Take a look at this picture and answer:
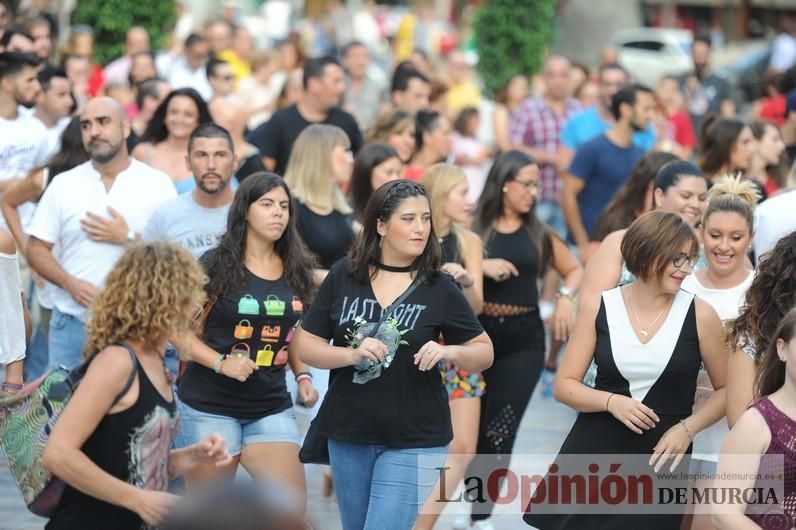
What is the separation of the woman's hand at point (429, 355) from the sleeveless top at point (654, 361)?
639 mm

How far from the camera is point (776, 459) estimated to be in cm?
436

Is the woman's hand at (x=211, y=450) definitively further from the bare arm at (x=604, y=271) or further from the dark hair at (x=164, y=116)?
the dark hair at (x=164, y=116)

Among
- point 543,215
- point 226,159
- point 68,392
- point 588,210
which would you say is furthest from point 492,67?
point 68,392

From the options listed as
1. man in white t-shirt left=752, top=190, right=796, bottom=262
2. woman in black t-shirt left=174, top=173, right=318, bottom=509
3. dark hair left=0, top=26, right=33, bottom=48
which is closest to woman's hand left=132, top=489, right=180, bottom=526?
woman in black t-shirt left=174, top=173, right=318, bottom=509

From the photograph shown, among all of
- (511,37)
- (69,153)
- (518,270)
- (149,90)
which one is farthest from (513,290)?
(511,37)

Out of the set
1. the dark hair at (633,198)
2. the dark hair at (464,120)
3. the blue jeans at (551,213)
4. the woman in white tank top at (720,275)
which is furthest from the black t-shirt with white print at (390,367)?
the dark hair at (464,120)

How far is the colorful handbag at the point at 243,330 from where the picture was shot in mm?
6176

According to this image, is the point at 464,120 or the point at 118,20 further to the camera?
the point at 118,20

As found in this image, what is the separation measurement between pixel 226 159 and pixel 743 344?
333 centimetres

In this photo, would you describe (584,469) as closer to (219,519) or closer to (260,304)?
(260,304)

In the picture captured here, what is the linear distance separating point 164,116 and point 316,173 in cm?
175

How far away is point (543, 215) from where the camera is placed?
520 inches

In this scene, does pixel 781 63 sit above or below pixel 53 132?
above

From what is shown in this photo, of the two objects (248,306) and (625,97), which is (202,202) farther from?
(625,97)
